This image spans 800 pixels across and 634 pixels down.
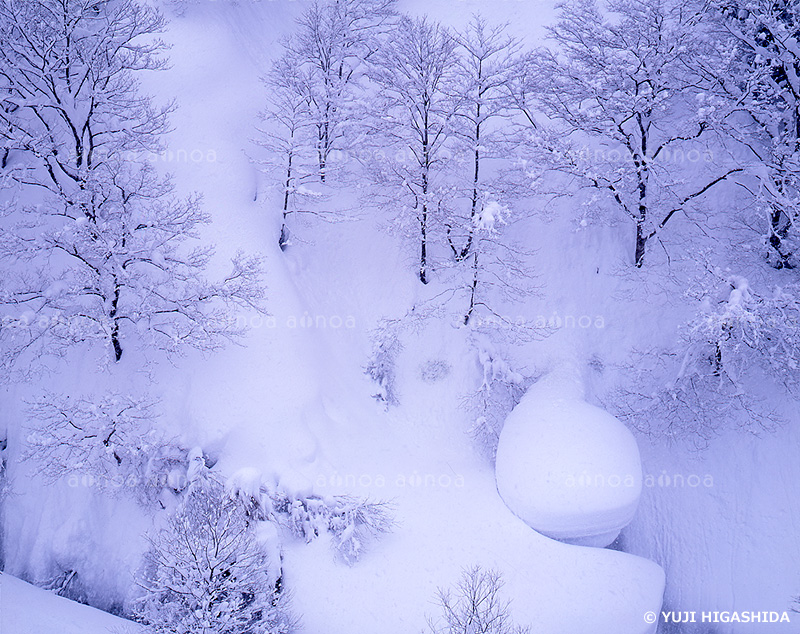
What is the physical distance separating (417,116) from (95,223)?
11419 millimetres

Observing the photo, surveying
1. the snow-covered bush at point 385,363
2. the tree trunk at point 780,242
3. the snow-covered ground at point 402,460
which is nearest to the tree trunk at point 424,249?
the snow-covered ground at point 402,460

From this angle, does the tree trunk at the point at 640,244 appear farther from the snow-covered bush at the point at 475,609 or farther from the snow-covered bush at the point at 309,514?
the snow-covered bush at the point at 309,514

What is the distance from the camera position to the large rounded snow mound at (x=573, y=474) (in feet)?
43.8

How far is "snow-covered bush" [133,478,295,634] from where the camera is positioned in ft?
34.3

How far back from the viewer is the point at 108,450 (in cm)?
1327

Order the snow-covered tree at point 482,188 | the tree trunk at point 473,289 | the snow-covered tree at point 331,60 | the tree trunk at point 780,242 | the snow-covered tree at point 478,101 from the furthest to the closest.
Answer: the snow-covered tree at point 331,60 → the tree trunk at point 473,289 → the snow-covered tree at point 478,101 → the snow-covered tree at point 482,188 → the tree trunk at point 780,242

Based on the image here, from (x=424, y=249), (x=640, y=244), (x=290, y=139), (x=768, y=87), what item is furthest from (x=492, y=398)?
(x=768, y=87)

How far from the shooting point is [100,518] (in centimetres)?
1379

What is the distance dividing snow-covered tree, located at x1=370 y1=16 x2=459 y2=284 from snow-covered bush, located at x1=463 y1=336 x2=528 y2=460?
14.7 feet

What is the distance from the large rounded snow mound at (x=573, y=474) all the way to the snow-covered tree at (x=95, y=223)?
906 centimetres

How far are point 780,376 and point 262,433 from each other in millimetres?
14884

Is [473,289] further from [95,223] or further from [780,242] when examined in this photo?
[95,223]

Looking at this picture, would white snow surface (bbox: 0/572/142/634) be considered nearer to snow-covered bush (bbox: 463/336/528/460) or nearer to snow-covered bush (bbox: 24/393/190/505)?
snow-covered bush (bbox: 24/393/190/505)

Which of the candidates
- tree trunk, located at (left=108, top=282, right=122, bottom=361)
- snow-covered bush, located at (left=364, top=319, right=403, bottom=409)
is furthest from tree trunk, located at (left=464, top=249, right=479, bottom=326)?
tree trunk, located at (left=108, top=282, right=122, bottom=361)
